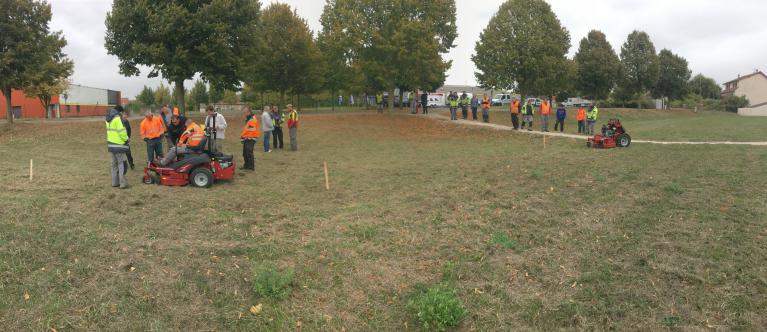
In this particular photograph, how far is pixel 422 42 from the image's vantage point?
105ft

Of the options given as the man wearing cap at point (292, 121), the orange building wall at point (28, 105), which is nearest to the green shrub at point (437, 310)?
the man wearing cap at point (292, 121)

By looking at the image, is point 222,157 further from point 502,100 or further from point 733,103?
point 733,103

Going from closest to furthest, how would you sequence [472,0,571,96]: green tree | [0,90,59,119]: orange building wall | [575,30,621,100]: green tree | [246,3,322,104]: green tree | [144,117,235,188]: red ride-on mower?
[144,117,235,188]: red ride-on mower
[246,3,322,104]: green tree
[472,0,571,96]: green tree
[0,90,59,119]: orange building wall
[575,30,621,100]: green tree

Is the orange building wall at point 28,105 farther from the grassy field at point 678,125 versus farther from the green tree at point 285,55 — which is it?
the grassy field at point 678,125

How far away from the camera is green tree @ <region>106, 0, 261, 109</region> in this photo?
25688 millimetres

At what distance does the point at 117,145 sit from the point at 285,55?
28103 millimetres

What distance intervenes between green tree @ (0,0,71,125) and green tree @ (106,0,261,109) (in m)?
2.92

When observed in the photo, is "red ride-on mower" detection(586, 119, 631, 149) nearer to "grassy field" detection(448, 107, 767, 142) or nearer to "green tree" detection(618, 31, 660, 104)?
"grassy field" detection(448, 107, 767, 142)

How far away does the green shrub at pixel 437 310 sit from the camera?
5.20 meters

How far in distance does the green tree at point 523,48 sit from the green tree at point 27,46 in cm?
3030

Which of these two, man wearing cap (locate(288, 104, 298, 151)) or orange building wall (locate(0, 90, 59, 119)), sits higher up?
orange building wall (locate(0, 90, 59, 119))

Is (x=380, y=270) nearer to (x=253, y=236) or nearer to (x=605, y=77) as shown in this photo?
(x=253, y=236)

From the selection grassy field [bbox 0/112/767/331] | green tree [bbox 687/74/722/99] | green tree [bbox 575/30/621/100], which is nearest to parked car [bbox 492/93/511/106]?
green tree [bbox 575/30/621/100]

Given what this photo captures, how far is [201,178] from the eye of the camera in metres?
10.8
